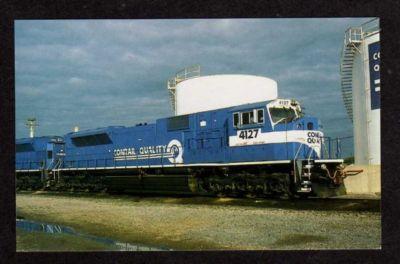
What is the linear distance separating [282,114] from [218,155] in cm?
239

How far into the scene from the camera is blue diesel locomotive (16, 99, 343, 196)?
12461 millimetres

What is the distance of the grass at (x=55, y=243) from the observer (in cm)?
744

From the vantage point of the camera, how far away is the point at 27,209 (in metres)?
13.2

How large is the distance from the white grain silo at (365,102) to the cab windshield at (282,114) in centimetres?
263

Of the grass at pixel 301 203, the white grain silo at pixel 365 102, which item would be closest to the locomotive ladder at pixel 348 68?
the white grain silo at pixel 365 102

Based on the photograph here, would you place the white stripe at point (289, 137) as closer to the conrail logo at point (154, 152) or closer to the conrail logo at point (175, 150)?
the conrail logo at point (175, 150)

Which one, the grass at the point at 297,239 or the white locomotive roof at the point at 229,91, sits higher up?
the white locomotive roof at the point at 229,91

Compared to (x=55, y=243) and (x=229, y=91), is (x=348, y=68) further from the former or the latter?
(x=55, y=243)

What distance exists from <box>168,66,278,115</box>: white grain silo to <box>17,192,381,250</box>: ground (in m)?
3.80

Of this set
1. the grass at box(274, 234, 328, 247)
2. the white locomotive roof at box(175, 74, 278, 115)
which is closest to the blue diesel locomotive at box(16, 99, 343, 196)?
the white locomotive roof at box(175, 74, 278, 115)

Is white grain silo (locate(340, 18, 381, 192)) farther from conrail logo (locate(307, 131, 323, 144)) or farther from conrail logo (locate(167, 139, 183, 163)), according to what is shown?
conrail logo (locate(167, 139, 183, 163))
